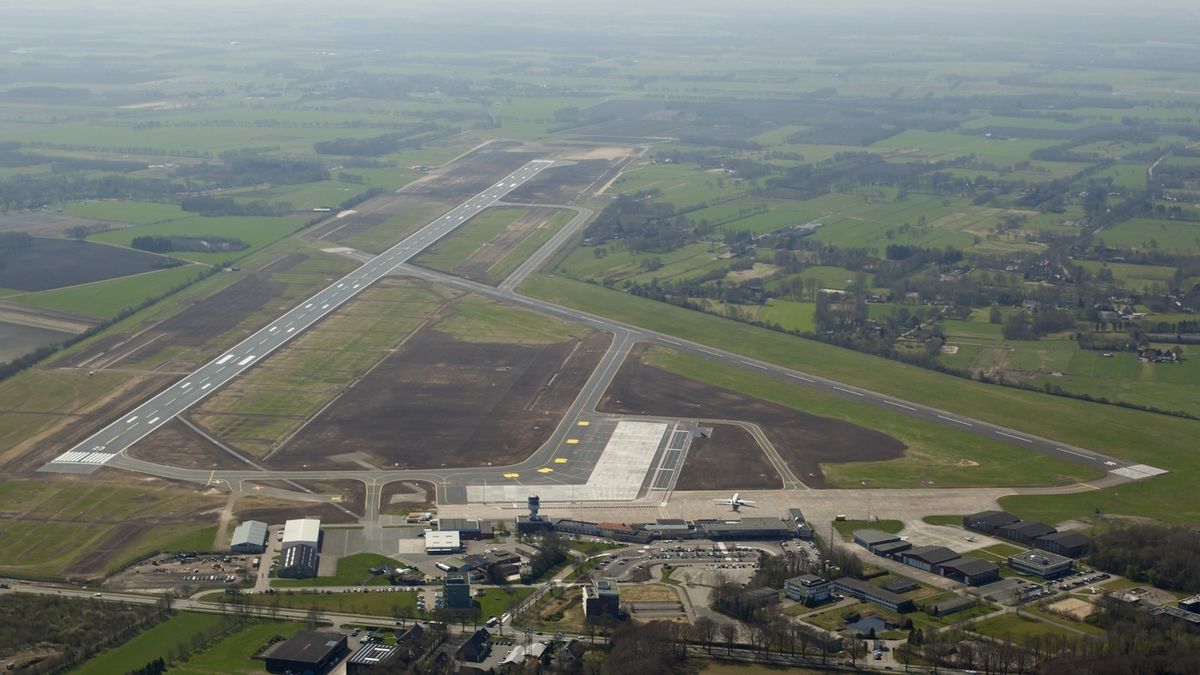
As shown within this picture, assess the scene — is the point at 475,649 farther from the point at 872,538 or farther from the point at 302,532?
the point at 872,538

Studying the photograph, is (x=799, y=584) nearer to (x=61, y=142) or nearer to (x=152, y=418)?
(x=152, y=418)

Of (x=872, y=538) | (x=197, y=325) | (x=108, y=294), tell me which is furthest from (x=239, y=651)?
(x=108, y=294)

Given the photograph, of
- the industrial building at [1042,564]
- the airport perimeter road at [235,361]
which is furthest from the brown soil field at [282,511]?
the industrial building at [1042,564]

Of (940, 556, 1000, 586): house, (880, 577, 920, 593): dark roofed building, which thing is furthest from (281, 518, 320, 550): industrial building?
(940, 556, 1000, 586): house

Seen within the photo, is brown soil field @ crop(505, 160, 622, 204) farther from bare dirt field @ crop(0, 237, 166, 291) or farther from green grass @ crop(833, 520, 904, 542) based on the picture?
green grass @ crop(833, 520, 904, 542)

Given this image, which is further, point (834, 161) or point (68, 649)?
point (834, 161)

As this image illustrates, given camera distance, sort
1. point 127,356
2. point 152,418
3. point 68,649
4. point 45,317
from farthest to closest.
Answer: point 45,317, point 127,356, point 152,418, point 68,649

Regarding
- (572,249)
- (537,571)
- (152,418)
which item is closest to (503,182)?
(572,249)

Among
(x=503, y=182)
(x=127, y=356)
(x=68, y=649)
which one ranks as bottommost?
(x=68, y=649)
